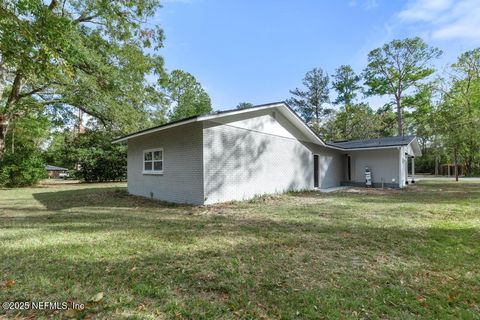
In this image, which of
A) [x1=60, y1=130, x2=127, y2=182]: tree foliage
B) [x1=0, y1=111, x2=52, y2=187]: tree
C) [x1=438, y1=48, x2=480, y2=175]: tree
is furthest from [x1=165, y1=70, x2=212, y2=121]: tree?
[x1=438, y1=48, x2=480, y2=175]: tree

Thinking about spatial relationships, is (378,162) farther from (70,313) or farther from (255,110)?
(70,313)

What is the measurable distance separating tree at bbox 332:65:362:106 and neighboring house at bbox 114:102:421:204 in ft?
70.2

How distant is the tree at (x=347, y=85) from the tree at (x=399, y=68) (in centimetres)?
335

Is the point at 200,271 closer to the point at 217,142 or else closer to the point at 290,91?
the point at 217,142

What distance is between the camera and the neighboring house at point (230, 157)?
345 inches


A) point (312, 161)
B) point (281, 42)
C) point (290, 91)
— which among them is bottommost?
point (312, 161)

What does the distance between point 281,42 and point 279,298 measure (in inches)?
679

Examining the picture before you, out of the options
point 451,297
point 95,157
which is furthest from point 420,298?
point 95,157

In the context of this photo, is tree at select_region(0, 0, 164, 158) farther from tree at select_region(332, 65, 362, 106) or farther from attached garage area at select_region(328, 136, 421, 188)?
tree at select_region(332, 65, 362, 106)

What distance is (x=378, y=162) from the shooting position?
16281 mm

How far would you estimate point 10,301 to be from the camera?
2.61 meters

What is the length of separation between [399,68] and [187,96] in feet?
86.0

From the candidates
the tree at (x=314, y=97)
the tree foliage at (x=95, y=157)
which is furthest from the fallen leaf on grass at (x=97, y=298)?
the tree at (x=314, y=97)

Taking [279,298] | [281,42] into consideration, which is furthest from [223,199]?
[281,42]
